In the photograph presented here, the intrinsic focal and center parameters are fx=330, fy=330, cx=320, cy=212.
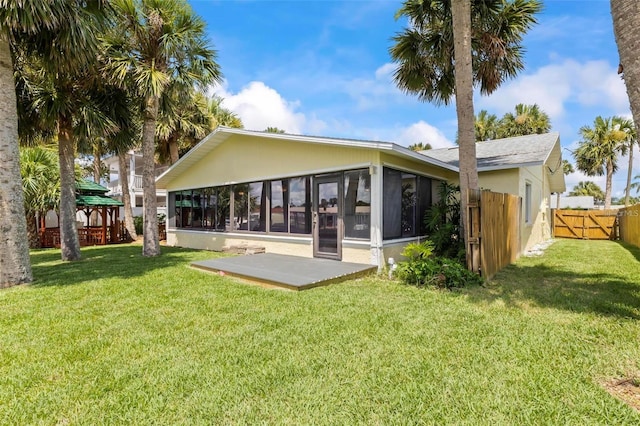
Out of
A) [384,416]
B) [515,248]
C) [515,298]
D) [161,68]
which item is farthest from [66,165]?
[515,248]

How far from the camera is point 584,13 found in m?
7.33

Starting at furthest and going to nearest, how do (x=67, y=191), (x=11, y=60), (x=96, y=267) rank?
(x=67, y=191)
(x=96, y=267)
(x=11, y=60)

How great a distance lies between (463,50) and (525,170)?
18.2 ft

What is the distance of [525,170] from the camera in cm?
1060

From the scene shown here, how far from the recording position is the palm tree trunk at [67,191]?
31.1 ft

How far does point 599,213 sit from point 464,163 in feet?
48.5

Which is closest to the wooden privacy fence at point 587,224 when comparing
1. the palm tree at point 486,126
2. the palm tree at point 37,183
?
the palm tree at point 486,126

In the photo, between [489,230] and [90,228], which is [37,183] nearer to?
[90,228]

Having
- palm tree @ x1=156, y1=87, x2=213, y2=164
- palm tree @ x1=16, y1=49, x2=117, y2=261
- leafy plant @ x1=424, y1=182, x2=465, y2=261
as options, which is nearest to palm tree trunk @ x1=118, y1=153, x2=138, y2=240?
palm tree @ x1=156, y1=87, x2=213, y2=164

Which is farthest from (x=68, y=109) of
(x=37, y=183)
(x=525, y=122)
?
(x=525, y=122)

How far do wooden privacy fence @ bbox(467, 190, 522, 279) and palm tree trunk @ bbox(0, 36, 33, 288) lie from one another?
8907 mm

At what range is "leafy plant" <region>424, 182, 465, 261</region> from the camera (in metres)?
7.73

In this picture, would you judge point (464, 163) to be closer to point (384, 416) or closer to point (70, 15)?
point (384, 416)

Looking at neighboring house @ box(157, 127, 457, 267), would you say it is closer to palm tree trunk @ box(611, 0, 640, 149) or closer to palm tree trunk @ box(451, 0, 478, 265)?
palm tree trunk @ box(451, 0, 478, 265)
